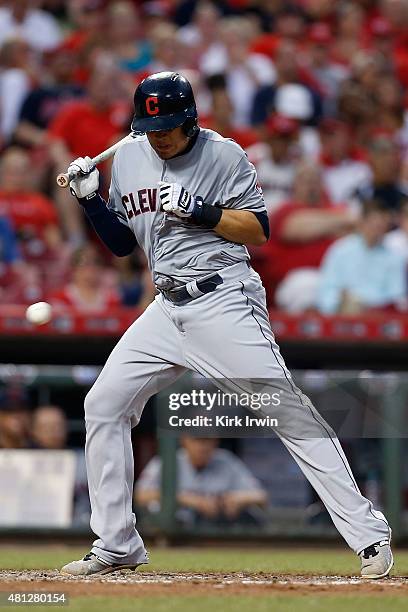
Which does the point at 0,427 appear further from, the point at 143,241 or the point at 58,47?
the point at 58,47

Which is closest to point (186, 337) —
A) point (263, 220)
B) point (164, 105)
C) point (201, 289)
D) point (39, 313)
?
point (201, 289)

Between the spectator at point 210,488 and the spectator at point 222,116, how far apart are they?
3.15 metres

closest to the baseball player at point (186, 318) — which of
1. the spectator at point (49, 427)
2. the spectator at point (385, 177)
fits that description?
the spectator at point (49, 427)

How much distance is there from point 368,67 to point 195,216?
722 centimetres

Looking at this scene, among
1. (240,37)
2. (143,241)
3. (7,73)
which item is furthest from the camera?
(240,37)

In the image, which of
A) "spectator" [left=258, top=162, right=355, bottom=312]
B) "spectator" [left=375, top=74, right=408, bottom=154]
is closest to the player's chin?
"spectator" [left=258, top=162, right=355, bottom=312]

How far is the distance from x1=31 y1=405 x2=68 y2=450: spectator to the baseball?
609 mm

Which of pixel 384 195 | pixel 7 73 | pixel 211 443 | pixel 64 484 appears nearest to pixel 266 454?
pixel 211 443

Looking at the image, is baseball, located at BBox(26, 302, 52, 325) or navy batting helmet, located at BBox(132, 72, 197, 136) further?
baseball, located at BBox(26, 302, 52, 325)

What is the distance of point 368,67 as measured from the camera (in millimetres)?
10984

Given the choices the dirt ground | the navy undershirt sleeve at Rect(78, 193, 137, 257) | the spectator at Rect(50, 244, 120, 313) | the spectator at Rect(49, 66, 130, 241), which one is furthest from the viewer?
the spectator at Rect(49, 66, 130, 241)

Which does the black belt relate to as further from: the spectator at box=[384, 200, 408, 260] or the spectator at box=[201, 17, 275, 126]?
the spectator at box=[201, 17, 275, 126]

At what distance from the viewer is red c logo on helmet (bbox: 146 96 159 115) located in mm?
4277

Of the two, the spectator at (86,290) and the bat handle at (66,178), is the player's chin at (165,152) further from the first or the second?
the spectator at (86,290)
